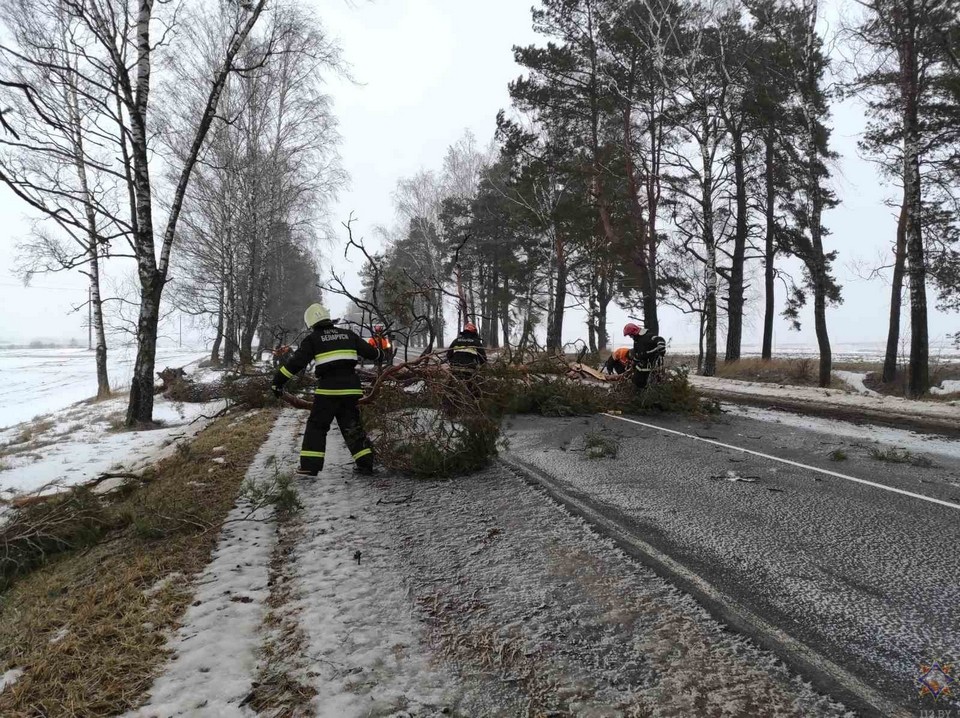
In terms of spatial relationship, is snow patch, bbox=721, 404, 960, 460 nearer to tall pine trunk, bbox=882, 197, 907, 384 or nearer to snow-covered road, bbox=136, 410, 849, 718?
snow-covered road, bbox=136, 410, 849, 718

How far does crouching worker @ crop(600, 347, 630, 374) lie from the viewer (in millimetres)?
9680

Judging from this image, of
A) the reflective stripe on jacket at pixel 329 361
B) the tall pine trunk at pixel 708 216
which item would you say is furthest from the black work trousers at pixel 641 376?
the tall pine trunk at pixel 708 216

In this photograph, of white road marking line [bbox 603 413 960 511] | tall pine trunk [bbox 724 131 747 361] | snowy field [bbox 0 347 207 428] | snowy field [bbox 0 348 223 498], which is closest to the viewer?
white road marking line [bbox 603 413 960 511]

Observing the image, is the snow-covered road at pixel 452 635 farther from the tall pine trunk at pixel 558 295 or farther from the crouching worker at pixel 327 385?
the tall pine trunk at pixel 558 295

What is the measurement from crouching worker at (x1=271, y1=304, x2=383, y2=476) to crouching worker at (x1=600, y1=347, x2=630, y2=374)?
5956 millimetres

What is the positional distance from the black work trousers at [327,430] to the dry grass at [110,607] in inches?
28.6

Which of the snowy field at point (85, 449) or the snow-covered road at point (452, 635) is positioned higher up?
the snow-covered road at point (452, 635)

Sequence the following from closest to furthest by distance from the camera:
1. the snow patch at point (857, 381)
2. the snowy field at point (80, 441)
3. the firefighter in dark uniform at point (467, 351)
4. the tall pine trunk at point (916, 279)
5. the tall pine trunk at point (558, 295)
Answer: the snowy field at point (80, 441) → the firefighter in dark uniform at point (467, 351) → the tall pine trunk at point (916, 279) → the snow patch at point (857, 381) → the tall pine trunk at point (558, 295)

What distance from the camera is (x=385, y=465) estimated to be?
5344 millimetres

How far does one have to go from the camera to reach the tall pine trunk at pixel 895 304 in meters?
15.6

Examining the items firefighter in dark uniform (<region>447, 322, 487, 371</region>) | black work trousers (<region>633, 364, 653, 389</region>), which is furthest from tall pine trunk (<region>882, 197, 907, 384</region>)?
firefighter in dark uniform (<region>447, 322, 487, 371</region>)

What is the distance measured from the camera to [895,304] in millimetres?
16953

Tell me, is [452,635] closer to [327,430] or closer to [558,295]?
[327,430]

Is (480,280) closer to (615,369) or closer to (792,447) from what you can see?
(615,369)
